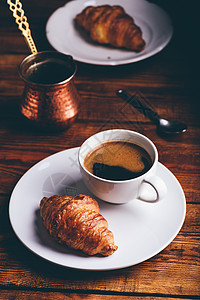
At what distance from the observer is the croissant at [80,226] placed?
78cm

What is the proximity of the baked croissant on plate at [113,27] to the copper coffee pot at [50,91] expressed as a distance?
47 centimetres

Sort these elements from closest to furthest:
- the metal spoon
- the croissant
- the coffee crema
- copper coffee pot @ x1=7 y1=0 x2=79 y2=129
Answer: the croissant < the coffee crema < copper coffee pot @ x1=7 y1=0 x2=79 y2=129 < the metal spoon

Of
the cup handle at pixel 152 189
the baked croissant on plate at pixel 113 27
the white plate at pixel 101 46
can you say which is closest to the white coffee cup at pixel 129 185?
the cup handle at pixel 152 189

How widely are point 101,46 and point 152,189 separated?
900 millimetres

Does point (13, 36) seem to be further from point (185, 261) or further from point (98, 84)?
point (185, 261)

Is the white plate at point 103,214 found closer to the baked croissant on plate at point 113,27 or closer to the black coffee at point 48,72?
the black coffee at point 48,72

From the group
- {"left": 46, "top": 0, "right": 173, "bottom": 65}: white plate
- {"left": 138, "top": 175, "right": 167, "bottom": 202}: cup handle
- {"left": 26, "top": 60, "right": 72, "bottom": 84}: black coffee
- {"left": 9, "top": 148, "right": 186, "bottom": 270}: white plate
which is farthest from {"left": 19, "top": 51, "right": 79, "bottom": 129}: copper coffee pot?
{"left": 138, "top": 175, "right": 167, "bottom": 202}: cup handle

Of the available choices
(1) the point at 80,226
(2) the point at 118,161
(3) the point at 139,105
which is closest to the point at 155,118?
(3) the point at 139,105

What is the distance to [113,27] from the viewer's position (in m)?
1.54

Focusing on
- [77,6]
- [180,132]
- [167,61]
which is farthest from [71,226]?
[77,6]

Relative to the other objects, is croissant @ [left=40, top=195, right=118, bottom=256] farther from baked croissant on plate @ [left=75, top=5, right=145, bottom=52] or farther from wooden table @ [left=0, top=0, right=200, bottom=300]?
baked croissant on plate @ [left=75, top=5, right=145, bottom=52]

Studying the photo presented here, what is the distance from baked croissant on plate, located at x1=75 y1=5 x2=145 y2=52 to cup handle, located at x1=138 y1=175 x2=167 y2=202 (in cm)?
83

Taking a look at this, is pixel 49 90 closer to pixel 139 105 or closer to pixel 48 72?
pixel 48 72

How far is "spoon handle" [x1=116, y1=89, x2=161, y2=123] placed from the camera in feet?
4.13
